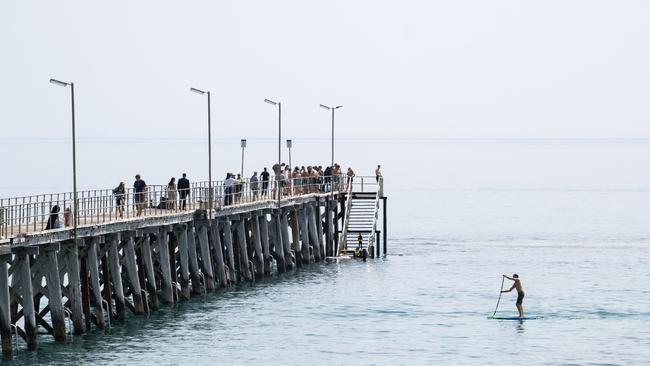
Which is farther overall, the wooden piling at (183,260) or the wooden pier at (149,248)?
the wooden piling at (183,260)

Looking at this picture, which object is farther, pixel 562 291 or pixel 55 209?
pixel 562 291

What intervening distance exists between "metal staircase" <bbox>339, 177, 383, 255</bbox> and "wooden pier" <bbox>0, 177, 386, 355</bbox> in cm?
8

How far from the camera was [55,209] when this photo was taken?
1702 inches

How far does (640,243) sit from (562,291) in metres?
34.0

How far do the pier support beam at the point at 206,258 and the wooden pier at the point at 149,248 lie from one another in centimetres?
4

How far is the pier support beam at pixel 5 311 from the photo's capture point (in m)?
38.0

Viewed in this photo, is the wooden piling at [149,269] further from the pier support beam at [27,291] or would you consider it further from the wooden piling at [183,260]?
the pier support beam at [27,291]

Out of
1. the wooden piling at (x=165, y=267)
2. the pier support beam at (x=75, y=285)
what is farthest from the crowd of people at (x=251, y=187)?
the pier support beam at (x=75, y=285)

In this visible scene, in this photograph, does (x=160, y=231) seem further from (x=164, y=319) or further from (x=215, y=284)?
(x=215, y=284)

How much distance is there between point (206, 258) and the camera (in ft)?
189

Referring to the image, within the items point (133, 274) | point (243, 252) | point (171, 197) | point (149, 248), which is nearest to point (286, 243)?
point (243, 252)

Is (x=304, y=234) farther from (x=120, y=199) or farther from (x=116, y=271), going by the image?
(x=116, y=271)

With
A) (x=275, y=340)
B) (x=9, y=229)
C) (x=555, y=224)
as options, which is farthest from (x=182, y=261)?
(x=555, y=224)

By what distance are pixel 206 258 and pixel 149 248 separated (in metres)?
7.12
